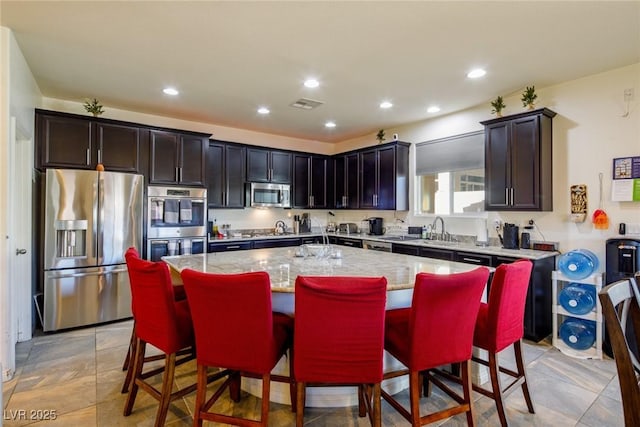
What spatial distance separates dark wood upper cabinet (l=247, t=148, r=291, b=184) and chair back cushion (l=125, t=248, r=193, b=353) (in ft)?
11.5

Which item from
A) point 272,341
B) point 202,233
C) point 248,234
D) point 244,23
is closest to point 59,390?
point 272,341

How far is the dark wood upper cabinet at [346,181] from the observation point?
18.8ft

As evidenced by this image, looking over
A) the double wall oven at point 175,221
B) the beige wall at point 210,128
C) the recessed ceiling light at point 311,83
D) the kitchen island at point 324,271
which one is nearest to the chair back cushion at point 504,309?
the kitchen island at point 324,271

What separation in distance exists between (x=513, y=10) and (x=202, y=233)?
406 cm

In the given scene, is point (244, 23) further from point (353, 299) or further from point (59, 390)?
point (59, 390)

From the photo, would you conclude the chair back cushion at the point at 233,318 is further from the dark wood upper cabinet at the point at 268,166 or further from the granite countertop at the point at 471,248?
the dark wood upper cabinet at the point at 268,166

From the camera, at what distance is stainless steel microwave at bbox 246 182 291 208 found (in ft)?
17.5

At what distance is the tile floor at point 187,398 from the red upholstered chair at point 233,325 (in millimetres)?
570

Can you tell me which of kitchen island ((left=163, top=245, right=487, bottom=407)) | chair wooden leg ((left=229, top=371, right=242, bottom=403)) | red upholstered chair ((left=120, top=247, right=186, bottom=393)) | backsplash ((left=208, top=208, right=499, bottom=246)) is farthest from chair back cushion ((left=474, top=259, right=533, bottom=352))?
backsplash ((left=208, top=208, right=499, bottom=246))

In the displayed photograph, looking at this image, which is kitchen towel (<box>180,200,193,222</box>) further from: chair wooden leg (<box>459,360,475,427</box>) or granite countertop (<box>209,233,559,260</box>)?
chair wooden leg (<box>459,360,475,427</box>)

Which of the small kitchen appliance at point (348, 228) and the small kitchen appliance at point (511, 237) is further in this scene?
the small kitchen appliance at point (348, 228)

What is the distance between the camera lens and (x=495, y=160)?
3803mm

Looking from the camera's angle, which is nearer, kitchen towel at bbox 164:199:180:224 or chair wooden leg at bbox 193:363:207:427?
chair wooden leg at bbox 193:363:207:427

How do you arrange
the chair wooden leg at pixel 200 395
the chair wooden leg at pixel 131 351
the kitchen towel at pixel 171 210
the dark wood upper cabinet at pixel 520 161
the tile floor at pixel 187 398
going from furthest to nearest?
the kitchen towel at pixel 171 210, the dark wood upper cabinet at pixel 520 161, the chair wooden leg at pixel 131 351, the tile floor at pixel 187 398, the chair wooden leg at pixel 200 395
